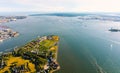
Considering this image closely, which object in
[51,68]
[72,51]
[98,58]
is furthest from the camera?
[72,51]

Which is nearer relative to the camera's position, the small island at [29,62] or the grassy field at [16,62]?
the small island at [29,62]

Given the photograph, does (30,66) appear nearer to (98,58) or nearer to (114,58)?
(98,58)

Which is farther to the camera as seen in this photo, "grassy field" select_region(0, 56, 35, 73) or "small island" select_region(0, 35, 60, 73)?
"grassy field" select_region(0, 56, 35, 73)

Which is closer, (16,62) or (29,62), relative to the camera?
(16,62)

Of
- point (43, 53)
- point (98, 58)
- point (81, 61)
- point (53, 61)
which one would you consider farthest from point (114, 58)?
point (43, 53)

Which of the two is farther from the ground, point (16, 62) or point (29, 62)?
point (16, 62)

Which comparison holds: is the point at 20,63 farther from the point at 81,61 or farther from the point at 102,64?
the point at 102,64

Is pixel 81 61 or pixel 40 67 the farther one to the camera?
pixel 81 61

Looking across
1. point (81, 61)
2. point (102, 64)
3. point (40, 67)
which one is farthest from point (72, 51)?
point (40, 67)

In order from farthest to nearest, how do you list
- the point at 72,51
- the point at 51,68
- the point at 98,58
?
the point at 72,51, the point at 98,58, the point at 51,68
